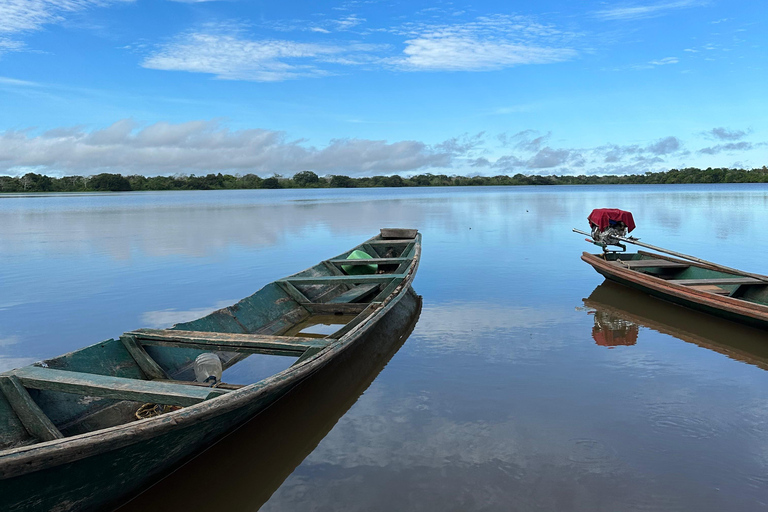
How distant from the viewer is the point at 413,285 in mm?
11594

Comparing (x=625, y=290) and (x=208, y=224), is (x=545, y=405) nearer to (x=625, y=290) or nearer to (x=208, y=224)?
(x=625, y=290)

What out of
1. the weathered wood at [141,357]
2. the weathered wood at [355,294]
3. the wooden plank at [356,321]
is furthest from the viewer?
the weathered wood at [355,294]

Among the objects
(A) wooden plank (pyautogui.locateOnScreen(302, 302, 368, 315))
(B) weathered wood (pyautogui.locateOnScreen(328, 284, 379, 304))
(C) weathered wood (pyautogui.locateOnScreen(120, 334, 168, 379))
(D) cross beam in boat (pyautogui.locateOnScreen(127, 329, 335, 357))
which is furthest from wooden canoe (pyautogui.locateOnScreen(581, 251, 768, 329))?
(C) weathered wood (pyautogui.locateOnScreen(120, 334, 168, 379))

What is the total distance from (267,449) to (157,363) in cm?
165

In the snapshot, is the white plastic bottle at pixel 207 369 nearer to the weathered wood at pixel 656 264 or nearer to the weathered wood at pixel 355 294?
the weathered wood at pixel 355 294

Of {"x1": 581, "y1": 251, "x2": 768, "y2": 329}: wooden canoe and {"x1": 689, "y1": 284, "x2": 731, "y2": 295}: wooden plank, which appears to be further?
{"x1": 689, "y1": 284, "x2": 731, "y2": 295}: wooden plank

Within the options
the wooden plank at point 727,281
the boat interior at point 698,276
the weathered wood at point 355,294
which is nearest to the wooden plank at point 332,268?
the weathered wood at point 355,294

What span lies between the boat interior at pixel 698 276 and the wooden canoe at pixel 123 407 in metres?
5.92

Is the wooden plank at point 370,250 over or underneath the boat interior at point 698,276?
over

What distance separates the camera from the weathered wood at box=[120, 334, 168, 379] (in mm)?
5227

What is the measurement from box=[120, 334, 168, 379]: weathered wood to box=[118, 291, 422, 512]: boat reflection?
1.20m

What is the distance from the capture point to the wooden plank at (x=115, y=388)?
12.9 feet

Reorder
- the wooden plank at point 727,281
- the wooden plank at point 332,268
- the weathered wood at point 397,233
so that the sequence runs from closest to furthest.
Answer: the wooden plank at point 727,281 → the wooden plank at point 332,268 → the weathered wood at point 397,233

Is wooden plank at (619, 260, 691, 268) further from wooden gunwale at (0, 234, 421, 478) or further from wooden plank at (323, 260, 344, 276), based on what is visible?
wooden gunwale at (0, 234, 421, 478)
